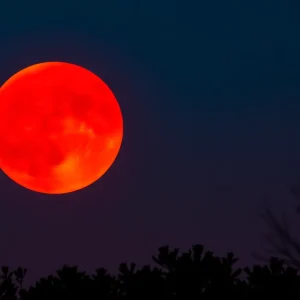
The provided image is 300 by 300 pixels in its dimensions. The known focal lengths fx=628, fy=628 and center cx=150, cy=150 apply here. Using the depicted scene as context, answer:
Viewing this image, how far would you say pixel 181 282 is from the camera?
5.61m

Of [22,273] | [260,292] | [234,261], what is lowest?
[260,292]

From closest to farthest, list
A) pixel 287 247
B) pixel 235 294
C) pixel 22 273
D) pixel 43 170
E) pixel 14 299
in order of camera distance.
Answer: pixel 235 294
pixel 14 299
pixel 22 273
pixel 43 170
pixel 287 247

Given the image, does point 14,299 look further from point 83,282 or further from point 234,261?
point 234,261

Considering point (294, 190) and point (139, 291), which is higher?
point (294, 190)

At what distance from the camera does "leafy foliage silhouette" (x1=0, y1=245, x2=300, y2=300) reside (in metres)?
5.49

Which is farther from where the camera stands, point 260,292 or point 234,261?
point 234,261

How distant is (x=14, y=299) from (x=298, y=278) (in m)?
3.18

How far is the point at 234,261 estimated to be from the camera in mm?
5863

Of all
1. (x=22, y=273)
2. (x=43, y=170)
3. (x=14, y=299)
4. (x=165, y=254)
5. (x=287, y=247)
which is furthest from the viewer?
(x=287, y=247)

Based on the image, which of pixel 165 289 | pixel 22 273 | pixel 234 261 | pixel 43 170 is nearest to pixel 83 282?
pixel 165 289

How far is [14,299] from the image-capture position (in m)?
6.93

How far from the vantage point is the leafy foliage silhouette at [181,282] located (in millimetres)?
5488

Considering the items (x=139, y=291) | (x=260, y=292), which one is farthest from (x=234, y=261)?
(x=139, y=291)

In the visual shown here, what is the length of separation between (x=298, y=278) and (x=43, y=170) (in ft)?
45.4
